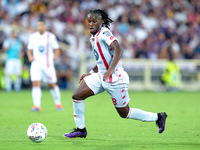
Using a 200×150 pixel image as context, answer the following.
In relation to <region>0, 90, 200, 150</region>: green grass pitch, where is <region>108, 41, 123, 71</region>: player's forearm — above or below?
above

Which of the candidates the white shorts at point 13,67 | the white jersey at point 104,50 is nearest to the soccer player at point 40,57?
the white jersey at point 104,50

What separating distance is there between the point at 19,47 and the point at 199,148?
537 inches

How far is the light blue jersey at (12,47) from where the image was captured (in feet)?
62.0

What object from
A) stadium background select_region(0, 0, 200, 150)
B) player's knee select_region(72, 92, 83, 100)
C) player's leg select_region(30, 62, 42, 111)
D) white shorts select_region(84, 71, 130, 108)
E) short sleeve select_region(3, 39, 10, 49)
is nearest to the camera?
white shorts select_region(84, 71, 130, 108)

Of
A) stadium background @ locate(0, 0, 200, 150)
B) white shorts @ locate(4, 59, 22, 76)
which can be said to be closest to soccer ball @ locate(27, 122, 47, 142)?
stadium background @ locate(0, 0, 200, 150)

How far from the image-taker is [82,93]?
7164 millimetres

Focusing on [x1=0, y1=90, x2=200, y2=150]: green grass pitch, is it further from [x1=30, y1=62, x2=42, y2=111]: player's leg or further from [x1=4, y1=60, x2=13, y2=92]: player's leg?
[x1=4, y1=60, x2=13, y2=92]: player's leg

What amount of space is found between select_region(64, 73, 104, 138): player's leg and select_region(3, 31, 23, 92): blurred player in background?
11.9m

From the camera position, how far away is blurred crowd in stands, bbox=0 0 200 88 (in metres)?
21.4

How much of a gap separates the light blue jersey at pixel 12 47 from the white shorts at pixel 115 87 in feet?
40.3

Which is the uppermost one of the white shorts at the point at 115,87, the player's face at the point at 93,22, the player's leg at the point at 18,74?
the player's face at the point at 93,22

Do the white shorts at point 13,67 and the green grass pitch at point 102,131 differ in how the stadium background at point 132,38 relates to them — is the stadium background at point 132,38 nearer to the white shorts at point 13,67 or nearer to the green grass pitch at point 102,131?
the white shorts at point 13,67

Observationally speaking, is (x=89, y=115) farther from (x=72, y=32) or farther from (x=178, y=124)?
(x=72, y=32)

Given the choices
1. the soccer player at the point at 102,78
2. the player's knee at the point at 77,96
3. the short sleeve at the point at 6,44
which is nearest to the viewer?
the soccer player at the point at 102,78
